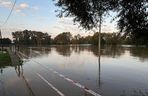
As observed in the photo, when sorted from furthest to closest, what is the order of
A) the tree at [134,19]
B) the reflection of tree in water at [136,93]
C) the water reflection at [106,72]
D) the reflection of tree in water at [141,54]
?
1. the reflection of tree in water at [141,54]
2. the water reflection at [106,72]
3. the reflection of tree in water at [136,93]
4. the tree at [134,19]

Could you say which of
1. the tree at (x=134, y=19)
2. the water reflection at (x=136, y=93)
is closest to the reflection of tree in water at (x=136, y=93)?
the water reflection at (x=136, y=93)

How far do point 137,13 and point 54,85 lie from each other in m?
5.14

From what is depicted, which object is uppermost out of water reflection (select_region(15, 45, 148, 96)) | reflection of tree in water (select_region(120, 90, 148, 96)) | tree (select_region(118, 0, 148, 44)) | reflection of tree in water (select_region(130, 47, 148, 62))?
tree (select_region(118, 0, 148, 44))

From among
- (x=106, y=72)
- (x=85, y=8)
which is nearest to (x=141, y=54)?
(x=106, y=72)

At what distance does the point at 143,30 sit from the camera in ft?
30.9

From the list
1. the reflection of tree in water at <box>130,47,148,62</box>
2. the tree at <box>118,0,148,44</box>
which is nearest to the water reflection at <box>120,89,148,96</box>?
the tree at <box>118,0,148,44</box>

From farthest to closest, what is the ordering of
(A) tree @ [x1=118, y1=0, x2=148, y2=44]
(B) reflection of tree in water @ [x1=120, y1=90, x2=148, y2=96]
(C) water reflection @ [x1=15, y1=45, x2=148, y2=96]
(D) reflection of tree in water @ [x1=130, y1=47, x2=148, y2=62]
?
(D) reflection of tree in water @ [x1=130, y1=47, x2=148, y2=62] < (C) water reflection @ [x1=15, y1=45, x2=148, y2=96] < (B) reflection of tree in water @ [x1=120, y1=90, x2=148, y2=96] < (A) tree @ [x1=118, y1=0, x2=148, y2=44]

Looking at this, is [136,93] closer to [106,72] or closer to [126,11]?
[126,11]

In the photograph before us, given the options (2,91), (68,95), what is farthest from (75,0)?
(2,91)

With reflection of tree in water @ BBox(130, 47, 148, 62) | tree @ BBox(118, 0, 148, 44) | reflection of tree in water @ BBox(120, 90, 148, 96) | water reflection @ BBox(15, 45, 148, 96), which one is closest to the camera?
tree @ BBox(118, 0, 148, 44)

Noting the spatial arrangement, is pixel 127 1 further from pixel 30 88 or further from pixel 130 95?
pixel 30 88

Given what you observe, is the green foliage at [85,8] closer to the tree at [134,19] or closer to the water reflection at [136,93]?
the tree at [134,19]

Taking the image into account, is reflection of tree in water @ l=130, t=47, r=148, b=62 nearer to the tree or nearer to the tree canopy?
the tree canopy

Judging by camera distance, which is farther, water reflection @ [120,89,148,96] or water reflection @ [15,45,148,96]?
water reflection @ [15,45,148,96]
